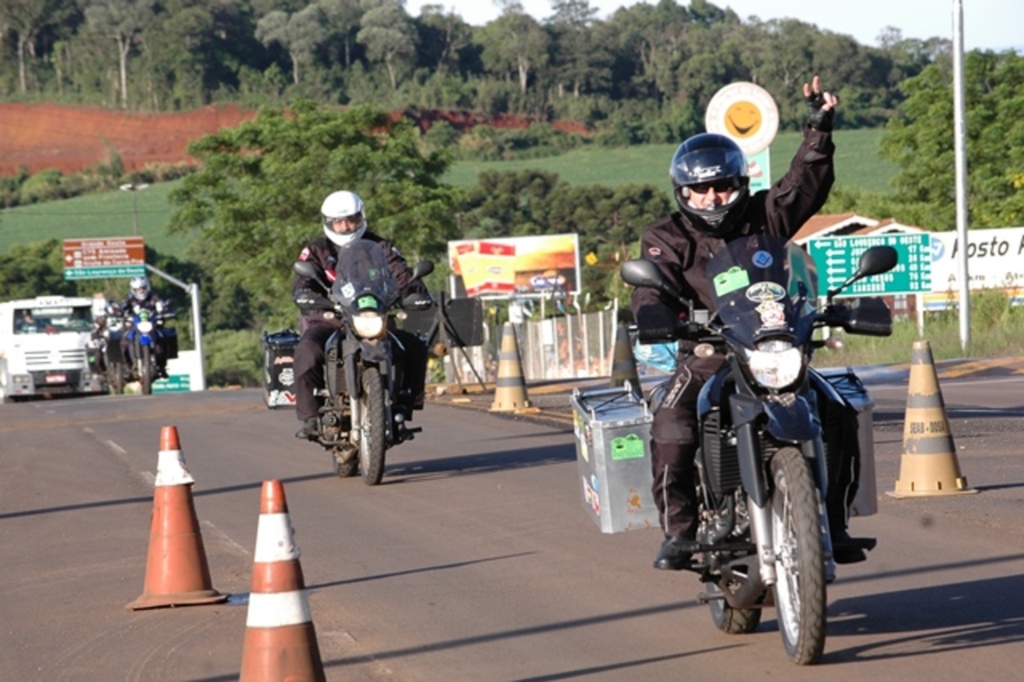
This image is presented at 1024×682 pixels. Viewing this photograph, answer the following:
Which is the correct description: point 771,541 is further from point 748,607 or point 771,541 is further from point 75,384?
point 75,384

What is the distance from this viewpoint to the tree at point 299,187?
211 feet

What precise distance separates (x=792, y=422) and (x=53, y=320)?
41.0 m

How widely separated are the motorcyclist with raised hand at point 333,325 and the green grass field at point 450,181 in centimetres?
9704

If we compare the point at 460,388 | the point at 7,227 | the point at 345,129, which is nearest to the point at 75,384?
the point at 460,388

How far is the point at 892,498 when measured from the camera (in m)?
11.6

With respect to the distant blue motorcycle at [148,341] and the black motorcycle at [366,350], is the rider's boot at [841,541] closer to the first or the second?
the black motorcycle at [366,350]

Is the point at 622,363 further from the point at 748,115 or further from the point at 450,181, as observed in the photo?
the point at 450,181

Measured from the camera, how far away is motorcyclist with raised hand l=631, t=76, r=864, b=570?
700 centimetres

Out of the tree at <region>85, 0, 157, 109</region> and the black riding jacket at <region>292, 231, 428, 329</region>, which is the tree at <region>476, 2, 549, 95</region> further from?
the black riding jacket at <region>292, 231, 428, 329</region>

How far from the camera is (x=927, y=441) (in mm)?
11555

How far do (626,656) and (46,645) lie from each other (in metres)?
2.63

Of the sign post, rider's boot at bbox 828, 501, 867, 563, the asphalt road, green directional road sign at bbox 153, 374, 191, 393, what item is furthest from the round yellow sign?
green directional road sign at bbox 153, 374, 191, 393

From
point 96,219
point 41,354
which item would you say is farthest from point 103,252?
point 41,354

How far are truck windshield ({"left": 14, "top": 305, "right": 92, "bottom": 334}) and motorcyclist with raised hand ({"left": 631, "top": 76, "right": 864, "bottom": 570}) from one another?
3916 cm
